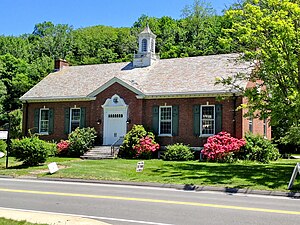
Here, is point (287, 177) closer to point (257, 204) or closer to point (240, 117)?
point (257, 204)

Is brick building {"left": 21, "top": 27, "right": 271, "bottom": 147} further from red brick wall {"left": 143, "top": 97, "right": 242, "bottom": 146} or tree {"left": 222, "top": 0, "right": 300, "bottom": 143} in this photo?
tree {"left": 222, "top": 0, "right": 300, "bottom": 143}

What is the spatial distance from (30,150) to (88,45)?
6156cm

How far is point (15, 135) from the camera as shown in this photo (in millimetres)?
36438

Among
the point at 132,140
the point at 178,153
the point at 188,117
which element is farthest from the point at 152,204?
the point at 188,117

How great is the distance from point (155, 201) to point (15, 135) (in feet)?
91.2

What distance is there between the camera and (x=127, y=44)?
76812mm

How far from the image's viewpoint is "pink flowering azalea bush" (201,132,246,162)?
76.5ft

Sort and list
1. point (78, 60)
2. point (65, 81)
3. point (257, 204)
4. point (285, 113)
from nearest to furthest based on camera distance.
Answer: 1. point (257, 204)
2. point (285, 113)
3. point (65, 81)
4. point (78, 60)

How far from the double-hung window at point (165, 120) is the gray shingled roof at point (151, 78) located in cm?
110

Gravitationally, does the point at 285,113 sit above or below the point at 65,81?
below

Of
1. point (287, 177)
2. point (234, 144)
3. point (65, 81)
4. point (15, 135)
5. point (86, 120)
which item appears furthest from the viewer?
point (15, 135)

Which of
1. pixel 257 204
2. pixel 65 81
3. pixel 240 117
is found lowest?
pixel 257 204

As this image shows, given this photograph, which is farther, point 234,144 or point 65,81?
point 65,81

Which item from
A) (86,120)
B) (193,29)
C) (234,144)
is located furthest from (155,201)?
(193,29)
